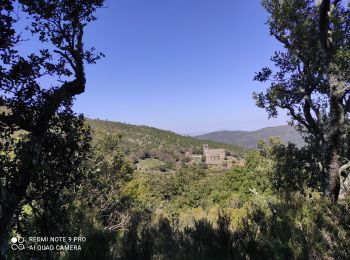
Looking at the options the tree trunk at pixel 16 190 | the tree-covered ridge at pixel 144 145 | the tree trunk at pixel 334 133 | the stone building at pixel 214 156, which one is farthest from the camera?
the stone building at pixel 214 156

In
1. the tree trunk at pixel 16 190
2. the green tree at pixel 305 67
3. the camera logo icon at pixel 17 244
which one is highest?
the green tree at pixel 305 67

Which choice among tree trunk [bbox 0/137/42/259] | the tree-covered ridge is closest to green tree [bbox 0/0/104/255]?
tree trunk [bbox 0/137/42/259]

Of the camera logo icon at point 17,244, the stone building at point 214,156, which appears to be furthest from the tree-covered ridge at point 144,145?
the camera logo icon at point 17,244

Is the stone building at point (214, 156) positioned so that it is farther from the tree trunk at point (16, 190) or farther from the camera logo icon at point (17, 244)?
the tree trunk at point (16, 190)

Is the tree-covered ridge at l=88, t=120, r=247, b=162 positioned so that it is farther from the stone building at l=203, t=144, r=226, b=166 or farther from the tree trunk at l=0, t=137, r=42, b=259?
the tree trunk at l=0, t=137, r=42, b=259

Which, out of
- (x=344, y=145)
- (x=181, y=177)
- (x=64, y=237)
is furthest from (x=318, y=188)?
(x=181, y=177)

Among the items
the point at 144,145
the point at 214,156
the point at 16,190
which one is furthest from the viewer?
the point at 214,156

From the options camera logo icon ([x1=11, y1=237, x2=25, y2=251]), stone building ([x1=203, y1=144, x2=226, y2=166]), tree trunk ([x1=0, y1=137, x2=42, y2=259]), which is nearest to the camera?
tree trunk ([x1=0, y1=137, x2=42, y2=259])

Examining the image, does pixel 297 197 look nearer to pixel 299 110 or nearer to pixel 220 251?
pixel 220 251

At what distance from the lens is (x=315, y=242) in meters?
5.59

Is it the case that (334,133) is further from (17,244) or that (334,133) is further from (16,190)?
(17,244)


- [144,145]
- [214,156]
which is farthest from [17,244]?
[214,156]

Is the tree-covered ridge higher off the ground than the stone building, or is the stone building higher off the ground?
the tree-covered ridge

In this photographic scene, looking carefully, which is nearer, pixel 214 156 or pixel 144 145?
pixel 144 145
